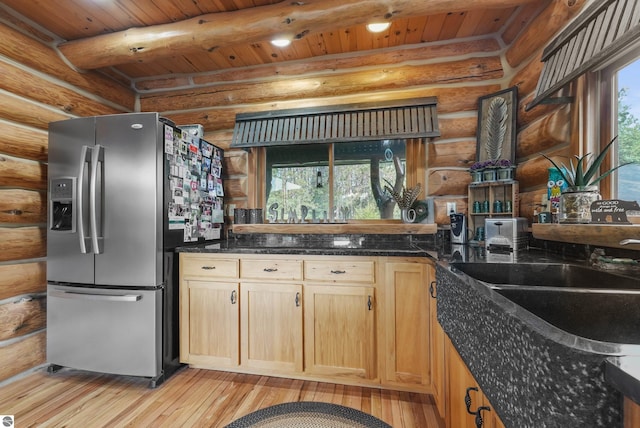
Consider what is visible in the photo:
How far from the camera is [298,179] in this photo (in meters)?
3.00

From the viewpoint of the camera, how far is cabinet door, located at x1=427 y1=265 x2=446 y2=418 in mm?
1524

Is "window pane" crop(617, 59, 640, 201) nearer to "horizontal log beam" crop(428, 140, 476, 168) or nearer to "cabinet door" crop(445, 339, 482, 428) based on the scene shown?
"horizontal log beam" crop(428, 140, 476, 168)

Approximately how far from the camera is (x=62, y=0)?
2.13 meters

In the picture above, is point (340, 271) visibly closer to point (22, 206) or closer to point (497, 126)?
point (497, 126)

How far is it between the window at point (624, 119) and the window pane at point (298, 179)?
2.02 metres

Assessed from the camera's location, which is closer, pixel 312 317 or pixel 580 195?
pixel 580 195

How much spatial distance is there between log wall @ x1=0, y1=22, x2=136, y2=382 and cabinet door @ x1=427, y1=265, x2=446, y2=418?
9.84ft

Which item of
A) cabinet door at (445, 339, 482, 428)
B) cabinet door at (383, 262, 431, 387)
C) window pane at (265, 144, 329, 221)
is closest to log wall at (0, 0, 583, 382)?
window pane at (265, 144, 329, 221)

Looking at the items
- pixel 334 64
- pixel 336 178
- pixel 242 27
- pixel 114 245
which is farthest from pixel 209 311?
pixel 334 64

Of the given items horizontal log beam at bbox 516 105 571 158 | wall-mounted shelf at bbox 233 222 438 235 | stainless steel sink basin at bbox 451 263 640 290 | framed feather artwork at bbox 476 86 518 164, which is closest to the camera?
stainless steel sink basin at bbox 451 263 640 290

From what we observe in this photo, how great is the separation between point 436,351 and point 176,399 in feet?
5.69

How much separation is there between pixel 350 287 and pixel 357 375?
61cm

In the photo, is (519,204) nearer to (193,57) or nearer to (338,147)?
(338,147)

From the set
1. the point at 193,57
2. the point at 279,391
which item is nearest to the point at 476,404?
the point at 279,391
